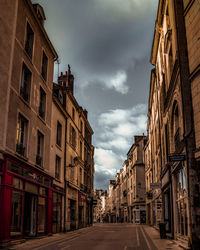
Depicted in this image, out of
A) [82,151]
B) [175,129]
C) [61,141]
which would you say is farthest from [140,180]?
[175,129]

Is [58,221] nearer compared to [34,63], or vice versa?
[34,63]

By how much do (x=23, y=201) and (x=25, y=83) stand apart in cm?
671

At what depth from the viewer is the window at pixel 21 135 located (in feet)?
52.6

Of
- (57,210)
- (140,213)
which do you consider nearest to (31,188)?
(57,210)

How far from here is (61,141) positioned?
1009 inches

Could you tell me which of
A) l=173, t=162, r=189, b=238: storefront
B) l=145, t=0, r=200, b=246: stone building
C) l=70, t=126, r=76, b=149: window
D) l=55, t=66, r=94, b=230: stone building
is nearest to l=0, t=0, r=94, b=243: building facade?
l=55, t=66, r=94, b=230: stone building

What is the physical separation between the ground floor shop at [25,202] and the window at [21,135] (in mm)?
799

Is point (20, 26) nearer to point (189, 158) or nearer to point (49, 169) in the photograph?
→ point (49, 169)

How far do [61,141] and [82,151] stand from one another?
11.1 m

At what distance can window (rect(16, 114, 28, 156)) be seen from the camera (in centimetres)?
1604

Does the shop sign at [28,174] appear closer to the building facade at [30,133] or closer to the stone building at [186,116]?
the building facade at [30,133]

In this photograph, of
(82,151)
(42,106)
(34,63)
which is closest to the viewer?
(34,63)

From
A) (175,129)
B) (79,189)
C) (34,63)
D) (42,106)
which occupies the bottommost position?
(79,189)

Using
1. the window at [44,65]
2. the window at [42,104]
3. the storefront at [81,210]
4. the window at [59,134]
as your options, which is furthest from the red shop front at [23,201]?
the storefront at [81,210]
